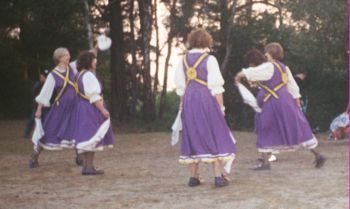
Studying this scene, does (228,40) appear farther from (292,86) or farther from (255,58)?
(292,86)

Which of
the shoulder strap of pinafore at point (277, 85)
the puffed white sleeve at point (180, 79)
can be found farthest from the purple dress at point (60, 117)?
the shoulder strap of pinafore at point (277, 85)

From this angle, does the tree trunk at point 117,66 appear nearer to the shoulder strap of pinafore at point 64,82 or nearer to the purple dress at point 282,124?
the shoulder strap of pinafore at point 64,82

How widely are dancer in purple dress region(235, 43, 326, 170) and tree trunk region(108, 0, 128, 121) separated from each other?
41.4 ft

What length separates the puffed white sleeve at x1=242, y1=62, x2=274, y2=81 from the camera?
761 centimetres

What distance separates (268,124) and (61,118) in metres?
2.90

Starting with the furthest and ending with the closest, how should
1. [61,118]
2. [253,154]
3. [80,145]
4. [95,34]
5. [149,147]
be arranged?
[95,34], [149,147], [253,154], [61,118], [80,145]

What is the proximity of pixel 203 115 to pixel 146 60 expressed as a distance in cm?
1365

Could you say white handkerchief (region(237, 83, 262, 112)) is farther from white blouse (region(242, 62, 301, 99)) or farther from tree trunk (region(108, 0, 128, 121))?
tree trunk (region(108, 0, 128, 121))

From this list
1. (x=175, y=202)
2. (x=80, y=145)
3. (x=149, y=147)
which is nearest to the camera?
(x=175, y=202)

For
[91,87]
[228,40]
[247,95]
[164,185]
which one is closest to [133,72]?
[228,40]

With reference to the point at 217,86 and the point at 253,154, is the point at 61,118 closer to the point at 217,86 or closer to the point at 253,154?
the point at 217,86

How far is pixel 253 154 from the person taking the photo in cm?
1088

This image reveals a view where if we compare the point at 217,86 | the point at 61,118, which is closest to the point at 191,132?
the point at 217,86

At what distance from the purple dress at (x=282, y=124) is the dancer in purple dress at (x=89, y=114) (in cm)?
209
